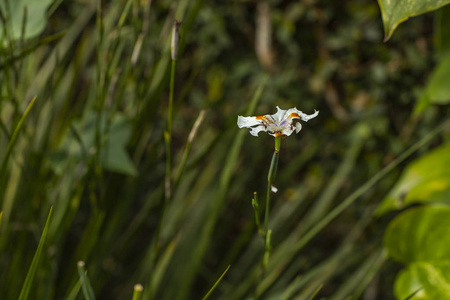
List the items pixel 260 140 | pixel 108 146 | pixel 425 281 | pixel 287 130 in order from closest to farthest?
pixel 287 130, pixel 425 281, pixel 108 146, pixel 260 140

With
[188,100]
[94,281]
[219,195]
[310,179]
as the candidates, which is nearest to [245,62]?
[188,100]

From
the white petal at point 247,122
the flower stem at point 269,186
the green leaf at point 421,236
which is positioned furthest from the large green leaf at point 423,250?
the white petal at point 247,122

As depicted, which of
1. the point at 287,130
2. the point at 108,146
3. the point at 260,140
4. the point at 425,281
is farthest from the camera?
the point at 260,140

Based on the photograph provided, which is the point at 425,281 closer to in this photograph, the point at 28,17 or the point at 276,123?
the point at 276,123

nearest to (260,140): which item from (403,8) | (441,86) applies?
(441,86)

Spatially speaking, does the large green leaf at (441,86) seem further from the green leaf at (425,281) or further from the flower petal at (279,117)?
the flower petal at (279,117)

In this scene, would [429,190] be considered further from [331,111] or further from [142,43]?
[331,111]
